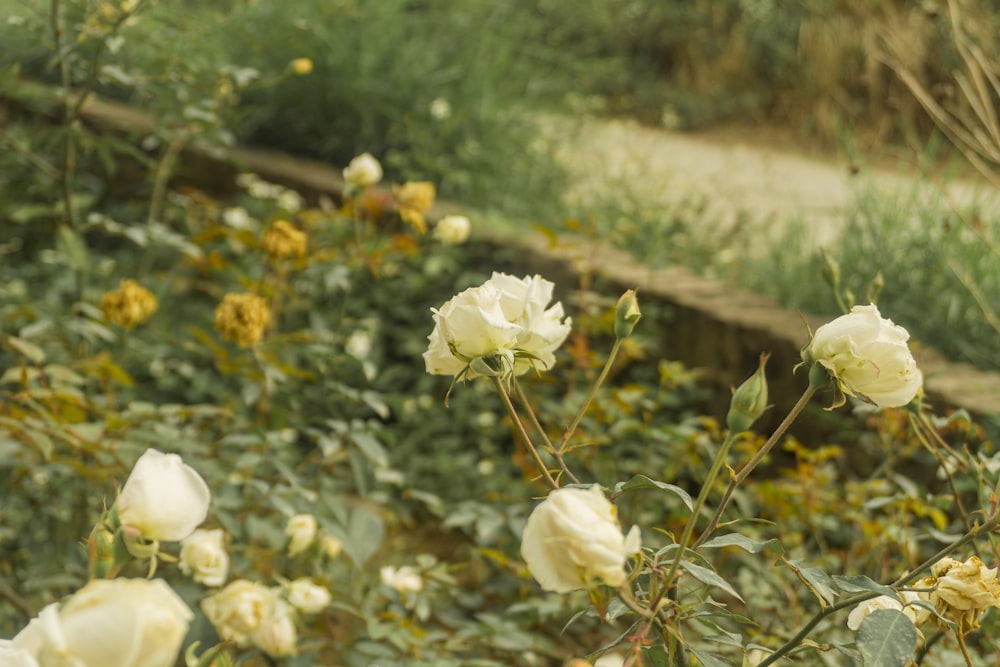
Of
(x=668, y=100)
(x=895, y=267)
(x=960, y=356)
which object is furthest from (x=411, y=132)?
(x=668, y=100)

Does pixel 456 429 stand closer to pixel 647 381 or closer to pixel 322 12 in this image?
pixel 647 381

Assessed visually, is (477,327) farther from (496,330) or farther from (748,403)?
(748,403)

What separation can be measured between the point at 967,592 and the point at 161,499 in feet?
1.81

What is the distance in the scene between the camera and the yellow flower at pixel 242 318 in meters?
1.44

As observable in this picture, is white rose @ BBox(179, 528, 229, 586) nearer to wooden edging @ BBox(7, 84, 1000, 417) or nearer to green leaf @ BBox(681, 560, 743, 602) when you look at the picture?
green leaf @ BBox(681, 560, 743, 602)

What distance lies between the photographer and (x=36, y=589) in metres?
1.42

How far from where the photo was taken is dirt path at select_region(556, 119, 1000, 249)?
351cm

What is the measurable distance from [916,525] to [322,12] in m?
2.60

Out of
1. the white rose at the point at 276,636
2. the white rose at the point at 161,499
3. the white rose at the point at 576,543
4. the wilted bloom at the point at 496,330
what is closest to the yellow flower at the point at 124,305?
the white rose at the point at 276,636

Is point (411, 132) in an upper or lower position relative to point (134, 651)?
lower

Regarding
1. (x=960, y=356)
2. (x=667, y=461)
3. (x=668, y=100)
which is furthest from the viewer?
(x=668, y=100)

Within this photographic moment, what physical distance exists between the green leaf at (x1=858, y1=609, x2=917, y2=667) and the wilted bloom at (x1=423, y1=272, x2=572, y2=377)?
28 cm

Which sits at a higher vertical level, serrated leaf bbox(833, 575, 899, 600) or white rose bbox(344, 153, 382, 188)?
serrated leaf bbox(833, 575, 899, 600)

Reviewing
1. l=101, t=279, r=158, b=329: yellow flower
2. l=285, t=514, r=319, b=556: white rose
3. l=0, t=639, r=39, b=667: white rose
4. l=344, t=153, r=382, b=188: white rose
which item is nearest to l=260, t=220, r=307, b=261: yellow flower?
l=344, t=153, r=382, b=188: white rose
